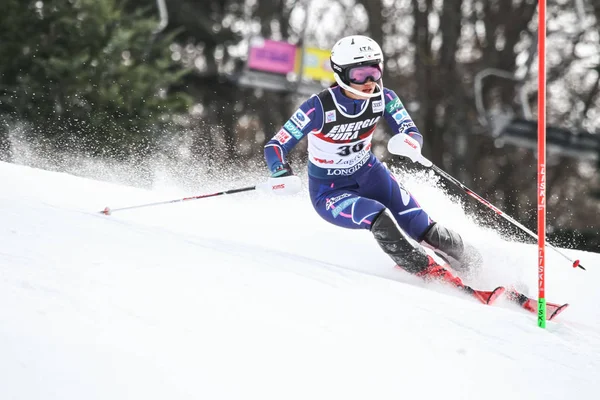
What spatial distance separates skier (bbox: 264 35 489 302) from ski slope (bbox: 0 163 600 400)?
35 centimetres

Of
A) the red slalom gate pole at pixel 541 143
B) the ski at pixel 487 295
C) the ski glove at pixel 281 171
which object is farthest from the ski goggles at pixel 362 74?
the ski at pixel 487 295

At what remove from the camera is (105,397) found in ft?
8.53

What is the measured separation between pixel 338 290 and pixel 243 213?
3.11 meters

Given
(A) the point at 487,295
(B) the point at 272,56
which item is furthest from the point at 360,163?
(B) the point at 272,56

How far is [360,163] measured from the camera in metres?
5.73

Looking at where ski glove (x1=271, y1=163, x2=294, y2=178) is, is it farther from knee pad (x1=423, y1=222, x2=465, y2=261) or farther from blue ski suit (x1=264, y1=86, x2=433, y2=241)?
knee pad (x1=423, y1=222, x2=465, y2=261)

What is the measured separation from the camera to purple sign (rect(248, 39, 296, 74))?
1636 cm

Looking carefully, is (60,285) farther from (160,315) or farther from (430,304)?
(430,304)

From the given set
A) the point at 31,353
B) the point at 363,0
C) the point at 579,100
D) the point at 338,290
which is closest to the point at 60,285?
the point at 31,353

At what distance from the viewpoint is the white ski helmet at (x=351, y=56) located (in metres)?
5.29

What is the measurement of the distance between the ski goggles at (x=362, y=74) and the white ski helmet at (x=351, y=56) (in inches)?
0.8

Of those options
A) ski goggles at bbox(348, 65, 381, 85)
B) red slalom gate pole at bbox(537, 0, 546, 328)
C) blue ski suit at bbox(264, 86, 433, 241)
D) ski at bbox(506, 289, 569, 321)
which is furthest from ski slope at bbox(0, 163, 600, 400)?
ski goggles at bbox(348, 65, 381, 85)

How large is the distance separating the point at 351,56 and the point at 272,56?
11.4 m

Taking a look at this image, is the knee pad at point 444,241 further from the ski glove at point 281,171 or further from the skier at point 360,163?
the ski glove at point 281,171
